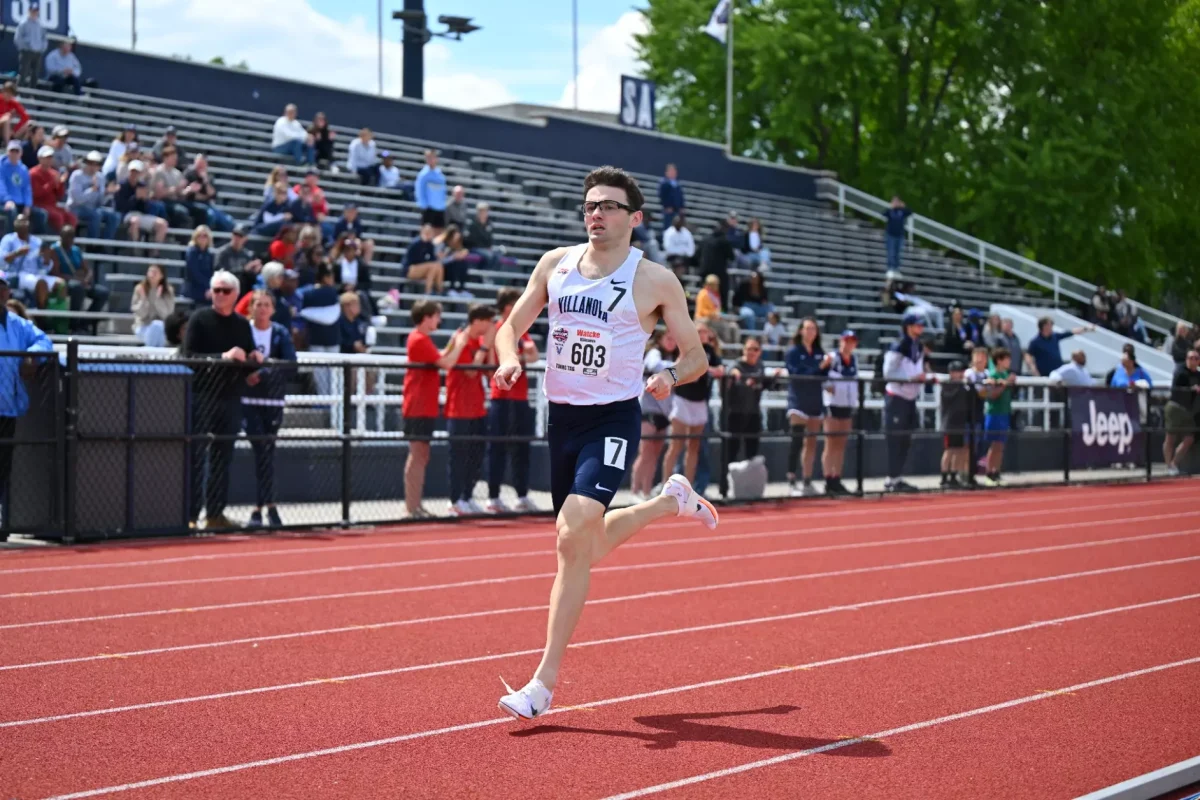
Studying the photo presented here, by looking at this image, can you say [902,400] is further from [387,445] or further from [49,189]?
[49,189]

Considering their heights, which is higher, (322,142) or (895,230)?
(322,142)

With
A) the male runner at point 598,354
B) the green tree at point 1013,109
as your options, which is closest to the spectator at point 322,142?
the male runner at point 598,354

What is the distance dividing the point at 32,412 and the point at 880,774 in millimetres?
9188

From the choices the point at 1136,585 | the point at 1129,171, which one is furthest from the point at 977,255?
the point at 1136,585

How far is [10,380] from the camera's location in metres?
12.7

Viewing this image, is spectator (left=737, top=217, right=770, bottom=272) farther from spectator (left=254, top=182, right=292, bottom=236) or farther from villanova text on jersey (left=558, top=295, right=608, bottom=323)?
villanova text on jersey (left=558, top=295, right=608, bottom=323)

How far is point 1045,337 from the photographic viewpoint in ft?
94.4

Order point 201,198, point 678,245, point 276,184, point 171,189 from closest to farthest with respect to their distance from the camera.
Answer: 1. point 171,189
2. point 276,184
3. point 201,198
4. point 678,245

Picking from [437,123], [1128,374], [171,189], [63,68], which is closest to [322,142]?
[63,68]

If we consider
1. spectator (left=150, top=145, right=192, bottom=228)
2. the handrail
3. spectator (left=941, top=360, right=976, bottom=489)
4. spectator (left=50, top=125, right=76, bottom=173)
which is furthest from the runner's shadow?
the handrail

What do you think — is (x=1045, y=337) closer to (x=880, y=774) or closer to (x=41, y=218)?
(x=41, y=218)

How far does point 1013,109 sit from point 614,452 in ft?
140

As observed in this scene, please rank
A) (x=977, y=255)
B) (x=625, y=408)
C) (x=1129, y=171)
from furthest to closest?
(x=1129, y=171) < (x=977, y=255) < (x=625, y=408)

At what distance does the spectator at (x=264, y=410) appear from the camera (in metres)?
14.4
